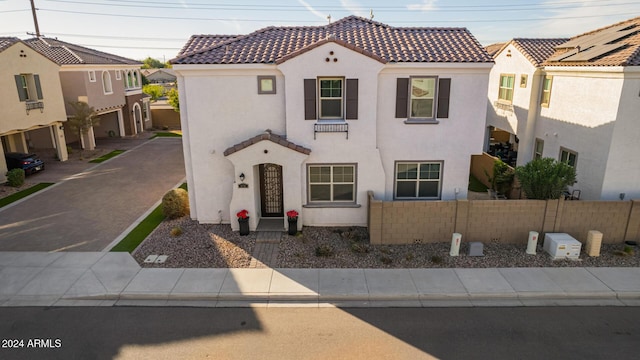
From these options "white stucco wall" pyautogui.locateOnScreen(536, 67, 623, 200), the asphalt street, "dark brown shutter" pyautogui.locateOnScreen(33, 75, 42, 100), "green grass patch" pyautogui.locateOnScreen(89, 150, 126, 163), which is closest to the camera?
the asphalt street

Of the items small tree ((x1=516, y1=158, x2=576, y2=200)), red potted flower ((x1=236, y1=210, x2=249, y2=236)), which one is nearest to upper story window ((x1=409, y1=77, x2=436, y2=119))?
small tree ((x1=516, y1=158, x2=576, y2=200))

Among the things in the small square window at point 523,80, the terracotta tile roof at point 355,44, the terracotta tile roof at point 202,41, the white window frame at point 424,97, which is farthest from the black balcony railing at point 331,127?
the small square window at point 523,80

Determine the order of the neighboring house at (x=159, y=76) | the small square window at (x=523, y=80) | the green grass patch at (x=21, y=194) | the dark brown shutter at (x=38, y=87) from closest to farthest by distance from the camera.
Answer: the green grass patch at (x=21, y=194)
the small square window at (x=523, y=80)
the dark brown shutter at (x=38, y=87)
the neighboring house at (x=159, y=76)

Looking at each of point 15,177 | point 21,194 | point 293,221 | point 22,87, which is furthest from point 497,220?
point 22,87

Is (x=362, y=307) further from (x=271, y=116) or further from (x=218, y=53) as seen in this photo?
(x=218, y=53)

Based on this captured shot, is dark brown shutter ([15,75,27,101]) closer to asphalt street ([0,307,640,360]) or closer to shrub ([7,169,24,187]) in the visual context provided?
shrub ([7,169,24,187])

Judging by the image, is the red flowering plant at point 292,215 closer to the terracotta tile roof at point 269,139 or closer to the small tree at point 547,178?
the terracotta tile roof at point 269,139

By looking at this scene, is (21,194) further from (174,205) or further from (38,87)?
(174,205)
